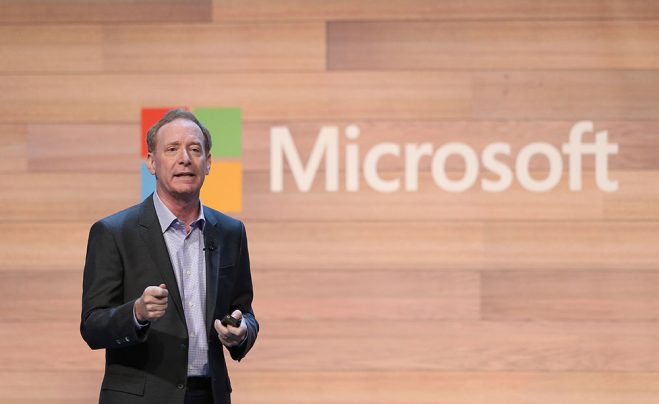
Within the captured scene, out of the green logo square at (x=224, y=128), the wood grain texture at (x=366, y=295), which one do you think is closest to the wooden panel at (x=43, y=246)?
the green logo square at (x=224, y=128)

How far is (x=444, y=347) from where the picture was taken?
11.5ft

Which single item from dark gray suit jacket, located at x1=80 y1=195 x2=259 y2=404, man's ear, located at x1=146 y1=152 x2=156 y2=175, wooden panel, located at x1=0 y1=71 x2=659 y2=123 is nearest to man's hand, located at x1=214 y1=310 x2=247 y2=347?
dark gray suit jacket, located at x1=80 y1=195 x2=259 y2=404

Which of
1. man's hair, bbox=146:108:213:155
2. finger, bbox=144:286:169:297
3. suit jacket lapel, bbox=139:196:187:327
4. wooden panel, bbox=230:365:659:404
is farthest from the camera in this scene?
wooden panel, bbox=230:365:659:404

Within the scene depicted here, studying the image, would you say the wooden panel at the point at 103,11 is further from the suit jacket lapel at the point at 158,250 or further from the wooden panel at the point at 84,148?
the suit jacket lapel at the point at 158,250

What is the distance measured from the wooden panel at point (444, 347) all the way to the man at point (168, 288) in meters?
1.17

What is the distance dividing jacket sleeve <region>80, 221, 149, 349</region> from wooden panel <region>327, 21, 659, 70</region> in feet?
5.04

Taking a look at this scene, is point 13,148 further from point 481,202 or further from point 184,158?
point 481,202

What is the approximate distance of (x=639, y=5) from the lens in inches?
139

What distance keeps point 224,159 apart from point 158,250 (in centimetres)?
131

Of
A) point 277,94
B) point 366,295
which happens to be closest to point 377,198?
point 366,295

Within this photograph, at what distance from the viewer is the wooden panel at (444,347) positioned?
3.48 metres

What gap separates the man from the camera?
219 cm

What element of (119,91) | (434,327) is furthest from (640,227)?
(119,91)

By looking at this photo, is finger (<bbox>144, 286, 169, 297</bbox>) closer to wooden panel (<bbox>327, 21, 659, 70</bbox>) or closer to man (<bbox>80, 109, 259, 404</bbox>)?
man (<bbox>80, 109, 259, 404</bbox>)
